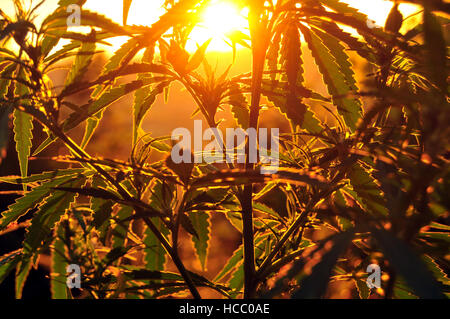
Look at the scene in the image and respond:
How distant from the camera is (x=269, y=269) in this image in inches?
26.8

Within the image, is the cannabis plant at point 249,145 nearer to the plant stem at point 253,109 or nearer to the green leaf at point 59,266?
the plant stem at point 253,109

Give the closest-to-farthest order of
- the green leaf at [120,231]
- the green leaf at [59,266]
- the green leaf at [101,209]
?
the green leaf at [101,209] → the green leaf at [120,231] → the green leaf at [59,266]

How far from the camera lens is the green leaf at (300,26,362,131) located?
72 centimetres

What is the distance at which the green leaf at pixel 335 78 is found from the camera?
722mm

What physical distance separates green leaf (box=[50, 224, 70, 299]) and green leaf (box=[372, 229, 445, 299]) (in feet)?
2.92

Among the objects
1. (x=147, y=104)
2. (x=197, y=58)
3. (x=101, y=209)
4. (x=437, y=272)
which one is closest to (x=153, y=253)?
(x=101, y=209)

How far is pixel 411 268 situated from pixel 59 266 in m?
1.02

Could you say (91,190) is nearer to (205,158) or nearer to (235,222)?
(205,158)

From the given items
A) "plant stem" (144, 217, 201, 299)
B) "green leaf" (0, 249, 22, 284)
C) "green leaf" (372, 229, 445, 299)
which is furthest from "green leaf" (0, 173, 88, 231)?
"green leaf" (372, 229, 445, 299)

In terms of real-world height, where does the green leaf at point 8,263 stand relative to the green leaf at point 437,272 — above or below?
below

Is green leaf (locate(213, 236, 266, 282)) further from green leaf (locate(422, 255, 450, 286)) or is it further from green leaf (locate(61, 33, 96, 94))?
green leaf (locate(61, 33, 96, 94))

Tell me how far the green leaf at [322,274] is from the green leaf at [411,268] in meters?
0.07

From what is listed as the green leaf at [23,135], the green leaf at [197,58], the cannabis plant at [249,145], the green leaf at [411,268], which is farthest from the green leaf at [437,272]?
the green leaf at [23,135]
